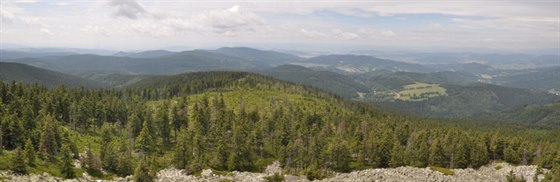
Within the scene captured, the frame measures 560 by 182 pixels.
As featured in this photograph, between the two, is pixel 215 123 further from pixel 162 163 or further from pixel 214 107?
pixel 214 107

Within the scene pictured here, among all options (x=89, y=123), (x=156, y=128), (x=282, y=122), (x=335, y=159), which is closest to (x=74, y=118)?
(x=89, y=123)

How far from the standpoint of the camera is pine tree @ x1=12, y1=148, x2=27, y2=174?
66.9 meters

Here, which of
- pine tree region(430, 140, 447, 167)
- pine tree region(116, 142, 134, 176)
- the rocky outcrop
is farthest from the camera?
pine tree region(430, 140, 447, 167)

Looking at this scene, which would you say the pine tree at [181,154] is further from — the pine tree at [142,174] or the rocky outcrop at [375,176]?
the pine tree at [142,174]

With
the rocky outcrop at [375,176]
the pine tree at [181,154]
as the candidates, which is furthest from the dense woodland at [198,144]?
the rocky outcrop at [375,176]

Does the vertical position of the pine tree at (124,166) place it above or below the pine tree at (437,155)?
above

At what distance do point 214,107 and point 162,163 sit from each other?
7046 centimetres

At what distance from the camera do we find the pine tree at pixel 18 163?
6688cm

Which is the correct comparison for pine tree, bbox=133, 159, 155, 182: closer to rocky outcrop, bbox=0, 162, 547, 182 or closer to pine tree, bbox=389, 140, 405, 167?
rocky outcrop, bbox=0, 162, 547, 182

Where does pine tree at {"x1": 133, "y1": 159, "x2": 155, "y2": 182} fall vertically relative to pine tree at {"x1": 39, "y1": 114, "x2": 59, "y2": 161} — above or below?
below

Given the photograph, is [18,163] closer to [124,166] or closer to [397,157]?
[124,166]

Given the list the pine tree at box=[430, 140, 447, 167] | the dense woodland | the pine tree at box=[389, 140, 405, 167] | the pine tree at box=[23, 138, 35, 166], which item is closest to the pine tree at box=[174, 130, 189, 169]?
the dense woodland

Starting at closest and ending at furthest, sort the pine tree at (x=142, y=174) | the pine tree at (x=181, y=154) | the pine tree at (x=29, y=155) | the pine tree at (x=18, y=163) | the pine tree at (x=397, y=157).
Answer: the pine tree at (x=18, y=163), the pine tree at (x=29, y=155), the pine tree at (x=142, y=174), the pine tree at (x=181, y=154), the pine tree at (x=397, y=157)

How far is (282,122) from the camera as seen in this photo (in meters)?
129
